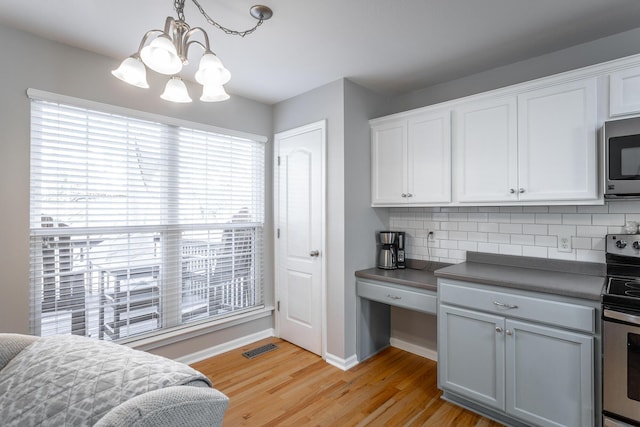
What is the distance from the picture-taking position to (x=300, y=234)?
318cm

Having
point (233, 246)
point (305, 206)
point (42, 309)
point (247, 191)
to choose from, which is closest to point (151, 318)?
point (42, 309)

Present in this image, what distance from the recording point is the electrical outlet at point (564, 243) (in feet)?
7.46

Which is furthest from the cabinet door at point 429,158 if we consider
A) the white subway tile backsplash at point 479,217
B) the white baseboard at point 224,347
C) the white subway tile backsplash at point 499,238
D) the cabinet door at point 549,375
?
the white baseboard at point 224,347

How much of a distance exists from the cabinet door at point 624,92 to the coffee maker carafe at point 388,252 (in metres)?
1.70

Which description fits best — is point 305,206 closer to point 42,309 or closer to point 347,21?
point 347,21

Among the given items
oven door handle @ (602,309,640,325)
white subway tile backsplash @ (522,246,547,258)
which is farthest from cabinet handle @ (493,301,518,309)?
white subway tile backsplash @ (522,246,547,258)

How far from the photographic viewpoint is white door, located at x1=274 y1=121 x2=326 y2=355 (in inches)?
118

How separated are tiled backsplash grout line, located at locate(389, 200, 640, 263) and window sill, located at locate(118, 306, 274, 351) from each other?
5.46 ft

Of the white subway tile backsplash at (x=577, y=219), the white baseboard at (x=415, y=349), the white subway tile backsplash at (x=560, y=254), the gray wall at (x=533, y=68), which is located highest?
the gray wall at (x=533, y=68)

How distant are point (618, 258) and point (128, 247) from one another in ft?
11.2

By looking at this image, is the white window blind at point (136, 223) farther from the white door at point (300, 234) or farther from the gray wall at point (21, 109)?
the white door at point (300, 234)

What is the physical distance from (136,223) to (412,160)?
231 cm

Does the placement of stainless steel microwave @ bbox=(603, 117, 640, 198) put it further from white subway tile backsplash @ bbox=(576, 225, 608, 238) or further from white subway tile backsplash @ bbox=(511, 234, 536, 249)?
white subway tile backsplash @ bbox=(511, 234, 536, 249)

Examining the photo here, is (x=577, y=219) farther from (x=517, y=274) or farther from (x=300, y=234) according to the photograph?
(x=300, y=234)
